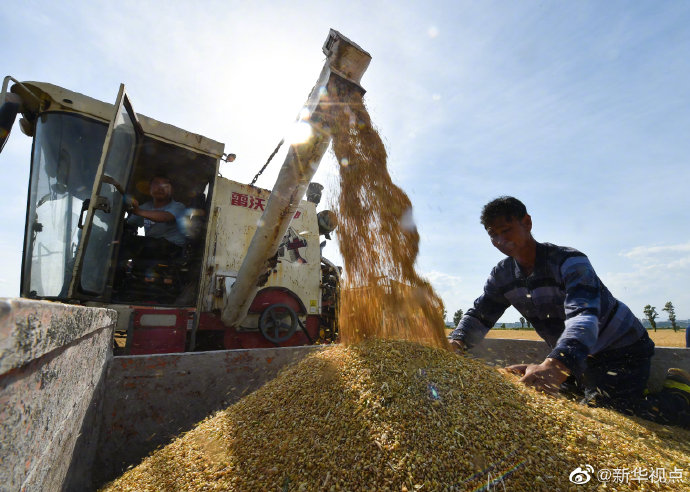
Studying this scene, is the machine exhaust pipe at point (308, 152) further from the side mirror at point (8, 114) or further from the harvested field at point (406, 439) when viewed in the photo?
the side mirror at point (8, 114)

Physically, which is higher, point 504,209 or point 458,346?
point 504,209

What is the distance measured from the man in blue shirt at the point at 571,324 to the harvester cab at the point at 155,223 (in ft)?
4.47

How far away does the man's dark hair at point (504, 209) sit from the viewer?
248 centimetres

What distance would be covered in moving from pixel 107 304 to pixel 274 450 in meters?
2.07

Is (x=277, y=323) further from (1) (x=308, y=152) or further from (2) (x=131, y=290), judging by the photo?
(1) (x=308, y=152)

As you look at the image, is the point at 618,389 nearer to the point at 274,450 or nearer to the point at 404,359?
the point at 404,359

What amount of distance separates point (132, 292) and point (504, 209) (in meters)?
3.26

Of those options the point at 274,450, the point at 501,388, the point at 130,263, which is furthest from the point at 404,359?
the point at 130,263

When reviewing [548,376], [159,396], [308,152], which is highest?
[308,152]

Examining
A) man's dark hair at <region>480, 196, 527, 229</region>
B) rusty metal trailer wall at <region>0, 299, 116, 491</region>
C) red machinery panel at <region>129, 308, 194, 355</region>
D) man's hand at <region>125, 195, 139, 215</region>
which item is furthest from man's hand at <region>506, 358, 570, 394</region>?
man's hand at <region>125, 195, 139, 215</region>

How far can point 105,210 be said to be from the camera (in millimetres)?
2424

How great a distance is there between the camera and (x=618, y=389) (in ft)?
7.32

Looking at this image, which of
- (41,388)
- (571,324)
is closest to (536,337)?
(571,324)

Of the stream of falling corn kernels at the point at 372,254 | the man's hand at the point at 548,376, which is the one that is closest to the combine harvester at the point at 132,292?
the stream of falling corn kernels at the point at 372,254
